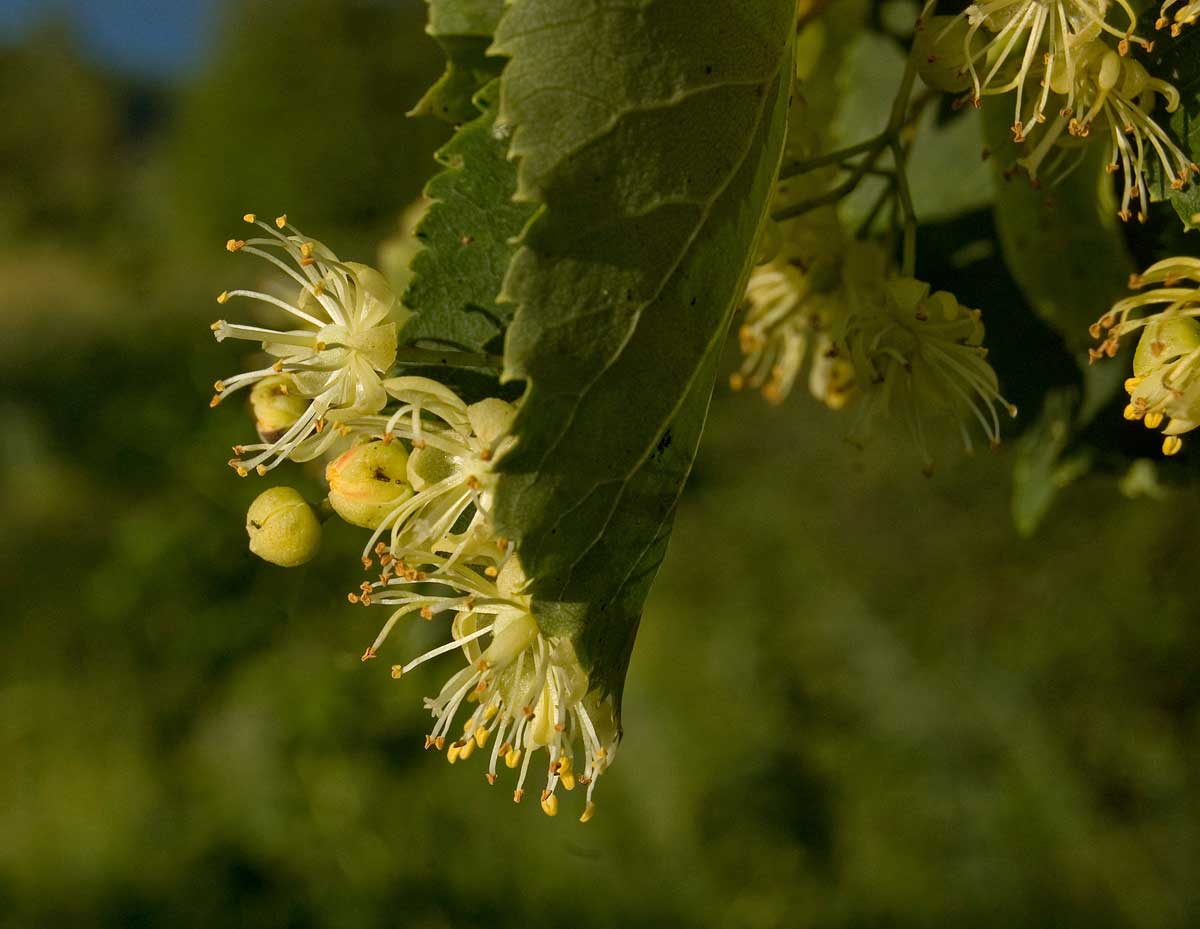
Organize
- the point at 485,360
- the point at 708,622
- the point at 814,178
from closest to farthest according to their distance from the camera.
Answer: the point at 485,360 < the point at 814,178 < the point at 708,622

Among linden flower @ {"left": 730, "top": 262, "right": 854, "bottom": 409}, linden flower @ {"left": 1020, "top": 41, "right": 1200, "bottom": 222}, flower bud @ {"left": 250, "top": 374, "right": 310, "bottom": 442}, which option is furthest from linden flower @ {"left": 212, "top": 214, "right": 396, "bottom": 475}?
linden flower @ {"left": 1020, "top": 41, "right": 1200, "bottom": 222}

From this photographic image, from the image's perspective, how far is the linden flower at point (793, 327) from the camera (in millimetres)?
1006

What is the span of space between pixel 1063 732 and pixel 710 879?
56.6 inches

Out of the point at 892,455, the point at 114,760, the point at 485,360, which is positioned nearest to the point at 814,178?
the point at 485,360

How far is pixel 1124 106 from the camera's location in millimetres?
713

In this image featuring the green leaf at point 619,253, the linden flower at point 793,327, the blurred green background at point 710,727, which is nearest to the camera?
the green leaf at point 619,253

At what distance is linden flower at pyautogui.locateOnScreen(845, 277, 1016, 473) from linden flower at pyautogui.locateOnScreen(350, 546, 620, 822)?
319 millimetres

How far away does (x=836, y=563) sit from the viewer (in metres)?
5.12

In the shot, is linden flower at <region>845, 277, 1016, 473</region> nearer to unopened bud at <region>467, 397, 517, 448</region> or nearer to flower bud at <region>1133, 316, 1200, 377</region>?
flower bud at <region>1133, 316, 1200, 377</region>

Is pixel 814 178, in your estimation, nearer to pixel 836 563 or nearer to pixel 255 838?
pixel 255 838

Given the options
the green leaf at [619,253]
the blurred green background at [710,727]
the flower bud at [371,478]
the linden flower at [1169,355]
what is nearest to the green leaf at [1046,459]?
the linden flower at [1169,355]

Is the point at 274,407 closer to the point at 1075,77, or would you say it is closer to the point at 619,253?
the point at 619,253

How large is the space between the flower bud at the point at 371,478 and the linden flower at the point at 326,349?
0.09ft

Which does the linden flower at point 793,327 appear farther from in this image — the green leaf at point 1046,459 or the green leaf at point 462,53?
the green leaf at point 462,53
